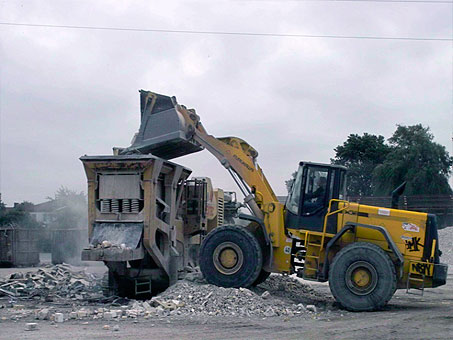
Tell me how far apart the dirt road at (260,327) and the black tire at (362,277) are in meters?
0.25

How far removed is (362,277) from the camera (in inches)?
445

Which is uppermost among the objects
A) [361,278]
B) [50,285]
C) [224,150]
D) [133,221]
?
[224,150]

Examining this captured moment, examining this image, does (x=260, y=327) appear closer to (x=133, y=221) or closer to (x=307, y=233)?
(x=307, y=233)

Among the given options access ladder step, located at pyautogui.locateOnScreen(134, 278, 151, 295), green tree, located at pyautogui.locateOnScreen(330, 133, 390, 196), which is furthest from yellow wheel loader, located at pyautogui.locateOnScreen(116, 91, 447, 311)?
green tree, located at pyautogui.locateOnScreen(330, 133, 390, 196)

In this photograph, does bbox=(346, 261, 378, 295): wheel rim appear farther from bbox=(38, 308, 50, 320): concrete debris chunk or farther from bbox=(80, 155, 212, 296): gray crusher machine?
bbox=(38, 308, 50, 320): concrete debris chunk

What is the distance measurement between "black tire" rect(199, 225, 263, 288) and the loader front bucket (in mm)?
2016

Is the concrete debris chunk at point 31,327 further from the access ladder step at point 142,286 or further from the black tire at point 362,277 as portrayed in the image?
the black tire at point 362,277

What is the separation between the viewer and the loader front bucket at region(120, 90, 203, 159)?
12625 mm

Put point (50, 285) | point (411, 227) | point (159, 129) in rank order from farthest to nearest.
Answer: point (50, 285), point (159, 129), point (411, 227)

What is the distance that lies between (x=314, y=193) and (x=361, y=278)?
1878 mm

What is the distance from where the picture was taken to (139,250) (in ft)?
38.3

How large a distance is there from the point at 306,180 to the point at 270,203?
34.6 inches

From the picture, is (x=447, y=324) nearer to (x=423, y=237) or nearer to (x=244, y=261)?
(x=423, y=237)

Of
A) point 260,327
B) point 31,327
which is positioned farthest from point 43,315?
point 260,327
